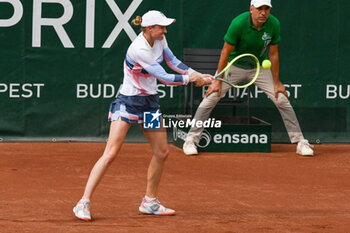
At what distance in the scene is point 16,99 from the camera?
364 inches

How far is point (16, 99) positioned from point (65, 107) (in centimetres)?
60

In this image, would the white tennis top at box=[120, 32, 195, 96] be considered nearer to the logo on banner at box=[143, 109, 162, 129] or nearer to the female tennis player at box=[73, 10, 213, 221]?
the female tennis player at box=[73, 10, 213, 221]

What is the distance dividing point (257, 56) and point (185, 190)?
2.27 metres

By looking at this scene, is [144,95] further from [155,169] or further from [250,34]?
[250,34]

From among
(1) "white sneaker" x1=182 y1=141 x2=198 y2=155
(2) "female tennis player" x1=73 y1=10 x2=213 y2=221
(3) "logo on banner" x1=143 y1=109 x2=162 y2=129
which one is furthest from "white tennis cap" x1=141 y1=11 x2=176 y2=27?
(1) "white sneaker" x1=182 y1=141 x2=198 y2=155

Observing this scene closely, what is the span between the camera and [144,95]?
559 centimetres

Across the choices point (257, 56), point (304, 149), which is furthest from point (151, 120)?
point (304, 149)

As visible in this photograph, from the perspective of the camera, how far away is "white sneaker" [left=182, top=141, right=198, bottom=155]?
28.2ft

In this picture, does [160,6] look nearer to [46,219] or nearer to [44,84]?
[44,84]

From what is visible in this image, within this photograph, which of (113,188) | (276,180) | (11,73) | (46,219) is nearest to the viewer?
(46,219)

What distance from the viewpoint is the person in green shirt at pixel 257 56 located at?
821cm

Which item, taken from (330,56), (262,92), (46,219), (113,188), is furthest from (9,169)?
(330,56)

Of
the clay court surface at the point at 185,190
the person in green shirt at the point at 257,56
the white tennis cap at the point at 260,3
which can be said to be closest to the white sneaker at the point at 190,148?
the person in green shirt at the point at 257,56

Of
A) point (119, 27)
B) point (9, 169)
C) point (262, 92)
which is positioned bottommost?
point (9, 169)
